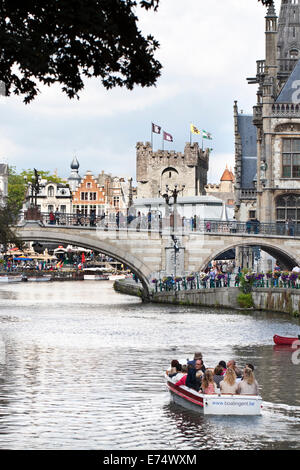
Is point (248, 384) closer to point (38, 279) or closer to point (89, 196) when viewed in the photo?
point (38, 279)

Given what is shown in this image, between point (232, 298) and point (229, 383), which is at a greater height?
point (232, 298)

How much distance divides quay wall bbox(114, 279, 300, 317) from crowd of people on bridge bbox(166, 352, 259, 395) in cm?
2178

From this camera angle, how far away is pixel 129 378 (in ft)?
85.4

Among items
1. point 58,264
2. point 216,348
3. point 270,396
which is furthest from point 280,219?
point 58,264

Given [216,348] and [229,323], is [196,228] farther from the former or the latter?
[216,348]

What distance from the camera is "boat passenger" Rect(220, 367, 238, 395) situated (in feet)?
66.8

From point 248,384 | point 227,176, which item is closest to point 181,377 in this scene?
point 248,384

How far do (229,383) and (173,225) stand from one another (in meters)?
38.7

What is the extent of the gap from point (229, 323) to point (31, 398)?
2058 centimetres

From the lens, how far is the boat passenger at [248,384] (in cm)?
2027

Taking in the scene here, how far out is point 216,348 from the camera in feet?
110

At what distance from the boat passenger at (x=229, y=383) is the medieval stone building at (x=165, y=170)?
102332 mm

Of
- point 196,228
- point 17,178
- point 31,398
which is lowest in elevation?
point 31,398

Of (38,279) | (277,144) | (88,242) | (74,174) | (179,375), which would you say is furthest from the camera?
(74,174)
